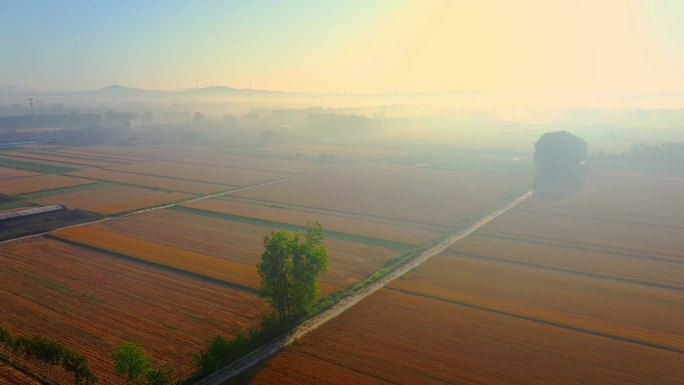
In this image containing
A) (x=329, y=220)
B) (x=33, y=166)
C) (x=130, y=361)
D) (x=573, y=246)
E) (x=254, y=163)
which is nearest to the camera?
(x=130, y=361)

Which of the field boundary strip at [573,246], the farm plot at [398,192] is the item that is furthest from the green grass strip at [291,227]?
the field boundary strip at [573,246]

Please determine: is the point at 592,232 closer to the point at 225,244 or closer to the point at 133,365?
the point at 225,244

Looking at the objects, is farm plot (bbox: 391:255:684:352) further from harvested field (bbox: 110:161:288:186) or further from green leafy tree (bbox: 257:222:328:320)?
harvested field (bbox: 110:161:288:186)

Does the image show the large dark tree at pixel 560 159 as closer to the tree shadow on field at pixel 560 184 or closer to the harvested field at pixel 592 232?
the tree shadow on field at pixel 560 184

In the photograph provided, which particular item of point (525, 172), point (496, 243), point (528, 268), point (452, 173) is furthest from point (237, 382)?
point (525, 172)

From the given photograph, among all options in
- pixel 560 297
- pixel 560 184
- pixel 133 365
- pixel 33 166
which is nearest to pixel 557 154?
pixel 560 184

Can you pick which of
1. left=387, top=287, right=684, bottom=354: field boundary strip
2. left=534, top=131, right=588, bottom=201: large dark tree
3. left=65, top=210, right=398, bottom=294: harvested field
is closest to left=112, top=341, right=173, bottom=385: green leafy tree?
left=65, top=210, right=398, bottom=294: harvested field
